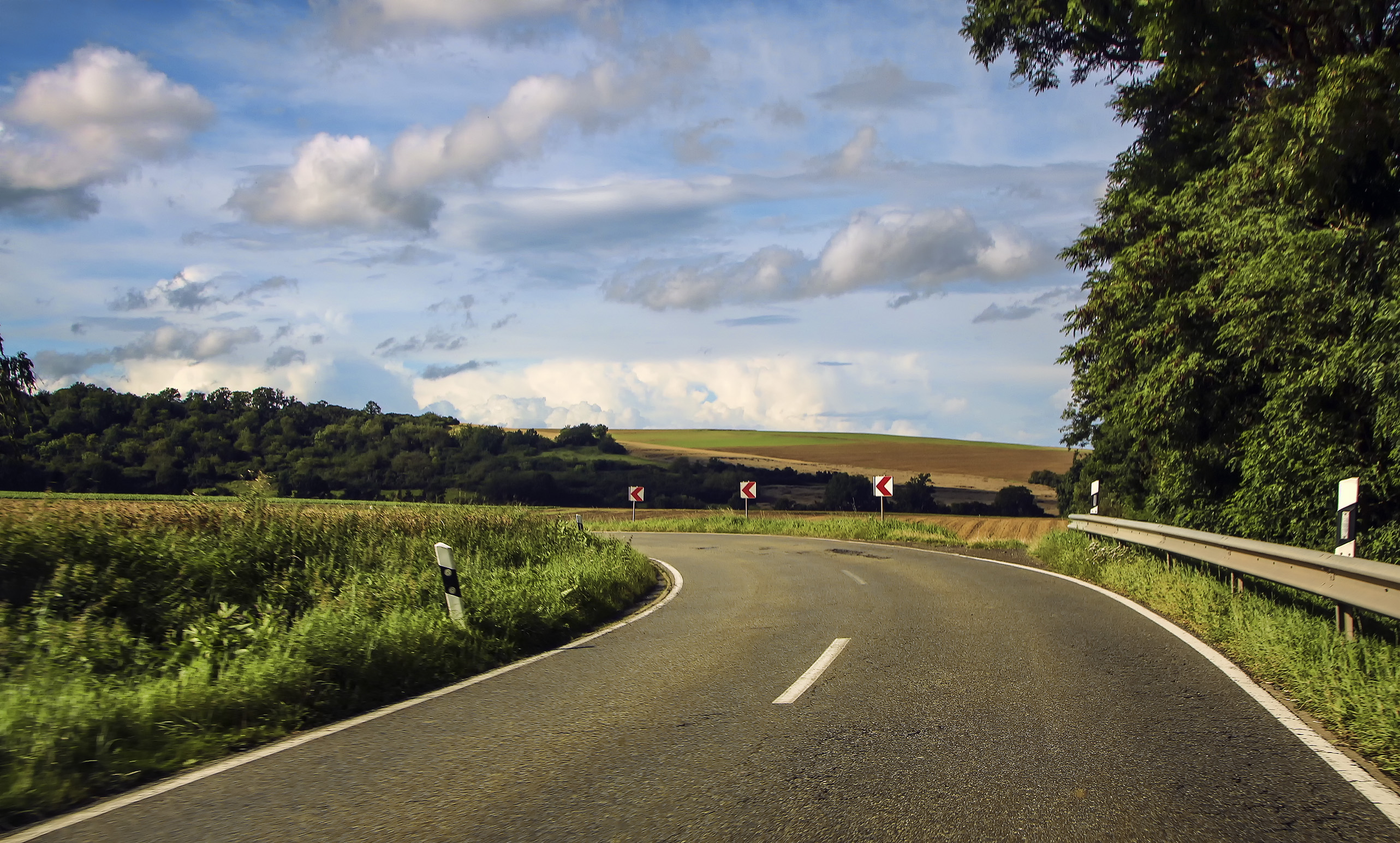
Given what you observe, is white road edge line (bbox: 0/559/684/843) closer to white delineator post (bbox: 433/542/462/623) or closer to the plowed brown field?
white delineator post (bbox: 433/542/462/623)

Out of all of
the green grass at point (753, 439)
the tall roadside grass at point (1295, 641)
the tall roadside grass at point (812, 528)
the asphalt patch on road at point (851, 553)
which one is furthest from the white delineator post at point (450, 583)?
the green grass at point (753, 439)

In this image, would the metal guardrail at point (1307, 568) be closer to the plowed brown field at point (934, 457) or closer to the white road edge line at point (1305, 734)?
the white road edge line at point (1305, 734)

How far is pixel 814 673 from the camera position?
7.24 meters

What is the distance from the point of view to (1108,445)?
3153 cm

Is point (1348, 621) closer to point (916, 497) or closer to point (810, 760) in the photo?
point (810, 760)

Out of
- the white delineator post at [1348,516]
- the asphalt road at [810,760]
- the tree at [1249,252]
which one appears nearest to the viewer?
the asphalt road at [810,760]

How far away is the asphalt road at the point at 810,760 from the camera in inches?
156

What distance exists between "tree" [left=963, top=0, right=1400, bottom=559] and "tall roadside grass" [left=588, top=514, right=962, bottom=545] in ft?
27.6

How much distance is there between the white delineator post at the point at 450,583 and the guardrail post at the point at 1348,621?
7.53m

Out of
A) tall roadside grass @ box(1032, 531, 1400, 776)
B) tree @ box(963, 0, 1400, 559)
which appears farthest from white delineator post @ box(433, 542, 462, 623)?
tree @ box(963, 0, 1400, 559)

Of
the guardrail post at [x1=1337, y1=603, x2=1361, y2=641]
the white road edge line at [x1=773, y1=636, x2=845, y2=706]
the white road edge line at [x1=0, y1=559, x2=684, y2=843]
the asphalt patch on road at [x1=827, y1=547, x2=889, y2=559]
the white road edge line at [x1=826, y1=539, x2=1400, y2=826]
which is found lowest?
the white road edge line at [x1=0, y1=559, x2=684, y2=843]

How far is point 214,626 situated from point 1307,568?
9218 millimetres

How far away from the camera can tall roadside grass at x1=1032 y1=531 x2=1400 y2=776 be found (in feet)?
17.6

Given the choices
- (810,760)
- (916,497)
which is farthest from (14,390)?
(916,497)
